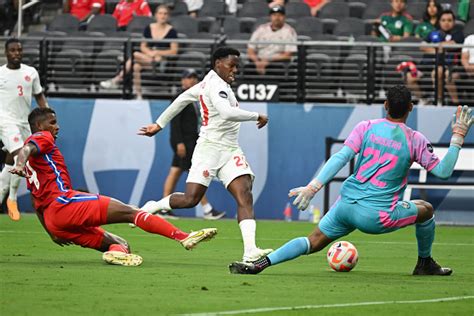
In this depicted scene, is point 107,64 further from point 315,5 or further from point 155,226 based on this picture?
point 155,226

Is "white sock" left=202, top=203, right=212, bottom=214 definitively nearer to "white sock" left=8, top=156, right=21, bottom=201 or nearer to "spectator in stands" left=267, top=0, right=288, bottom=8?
"white sock" left=8, top=156, right=21, bottom=201

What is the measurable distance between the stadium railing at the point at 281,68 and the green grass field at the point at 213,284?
5.89 metres

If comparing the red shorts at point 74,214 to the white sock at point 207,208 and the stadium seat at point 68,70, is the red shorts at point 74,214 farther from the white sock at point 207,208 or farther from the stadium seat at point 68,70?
the stadium seat at point 68,70

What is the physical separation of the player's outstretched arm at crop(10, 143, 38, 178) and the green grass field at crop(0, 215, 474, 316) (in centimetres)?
93

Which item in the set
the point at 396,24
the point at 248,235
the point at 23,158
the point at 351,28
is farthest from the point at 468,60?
the point at 23,158

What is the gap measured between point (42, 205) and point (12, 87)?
731cm

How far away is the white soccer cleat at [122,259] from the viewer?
11523 millimetres

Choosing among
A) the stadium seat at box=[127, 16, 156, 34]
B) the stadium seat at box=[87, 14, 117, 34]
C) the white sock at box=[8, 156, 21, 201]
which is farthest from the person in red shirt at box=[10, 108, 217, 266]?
the stadium seat at box=[87, 14, 117, 34]

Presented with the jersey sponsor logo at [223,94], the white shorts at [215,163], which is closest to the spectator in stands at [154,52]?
the white shorts at [215,163]

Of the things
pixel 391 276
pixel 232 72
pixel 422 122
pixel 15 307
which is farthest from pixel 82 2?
pixel 15 307

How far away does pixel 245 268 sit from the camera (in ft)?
35.0

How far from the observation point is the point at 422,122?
66.6ft

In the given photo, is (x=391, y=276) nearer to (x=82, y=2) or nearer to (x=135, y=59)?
(x=135, y=59)

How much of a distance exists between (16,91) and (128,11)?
5.31 meters
